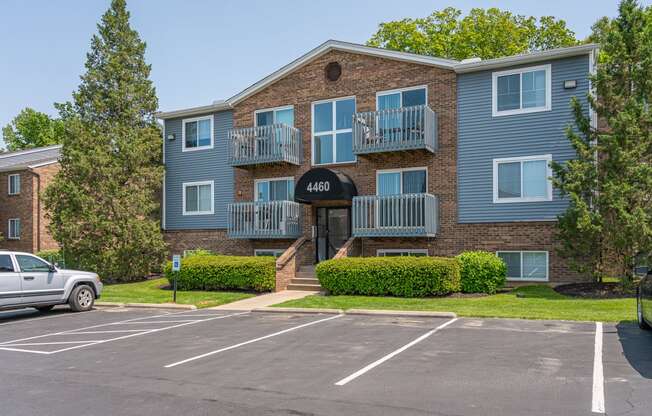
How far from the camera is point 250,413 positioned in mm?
5852

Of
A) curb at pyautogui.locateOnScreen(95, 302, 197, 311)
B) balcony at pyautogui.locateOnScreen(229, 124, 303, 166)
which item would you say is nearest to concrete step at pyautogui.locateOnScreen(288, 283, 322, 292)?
curb at pyautogui.locateOnScreen(95, 302, 197, 311)

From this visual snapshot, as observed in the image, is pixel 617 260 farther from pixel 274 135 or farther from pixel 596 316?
pixel 274 135

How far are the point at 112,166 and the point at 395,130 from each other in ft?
37.8

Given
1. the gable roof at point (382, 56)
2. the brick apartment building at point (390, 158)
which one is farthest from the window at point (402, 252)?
the gable roof at point (382, 56)

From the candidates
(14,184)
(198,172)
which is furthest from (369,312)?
(14,184)

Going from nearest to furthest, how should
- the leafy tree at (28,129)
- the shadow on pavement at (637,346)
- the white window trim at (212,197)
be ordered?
the shadow on pavement at (637,346) < the white window trim at (212,197) < the leafy tree at (28,129)

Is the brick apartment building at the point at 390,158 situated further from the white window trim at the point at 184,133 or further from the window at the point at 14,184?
the window at the point at 14,184

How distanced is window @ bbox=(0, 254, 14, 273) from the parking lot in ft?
5.49

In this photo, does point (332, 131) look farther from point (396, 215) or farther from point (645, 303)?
point (645, 303)

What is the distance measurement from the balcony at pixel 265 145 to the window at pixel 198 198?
2.65 meters

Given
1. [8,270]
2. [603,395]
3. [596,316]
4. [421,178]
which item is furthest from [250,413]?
[421,178]

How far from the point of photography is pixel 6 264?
13.5m

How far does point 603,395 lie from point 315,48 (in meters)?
17.2

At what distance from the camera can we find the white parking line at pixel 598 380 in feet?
19.2
